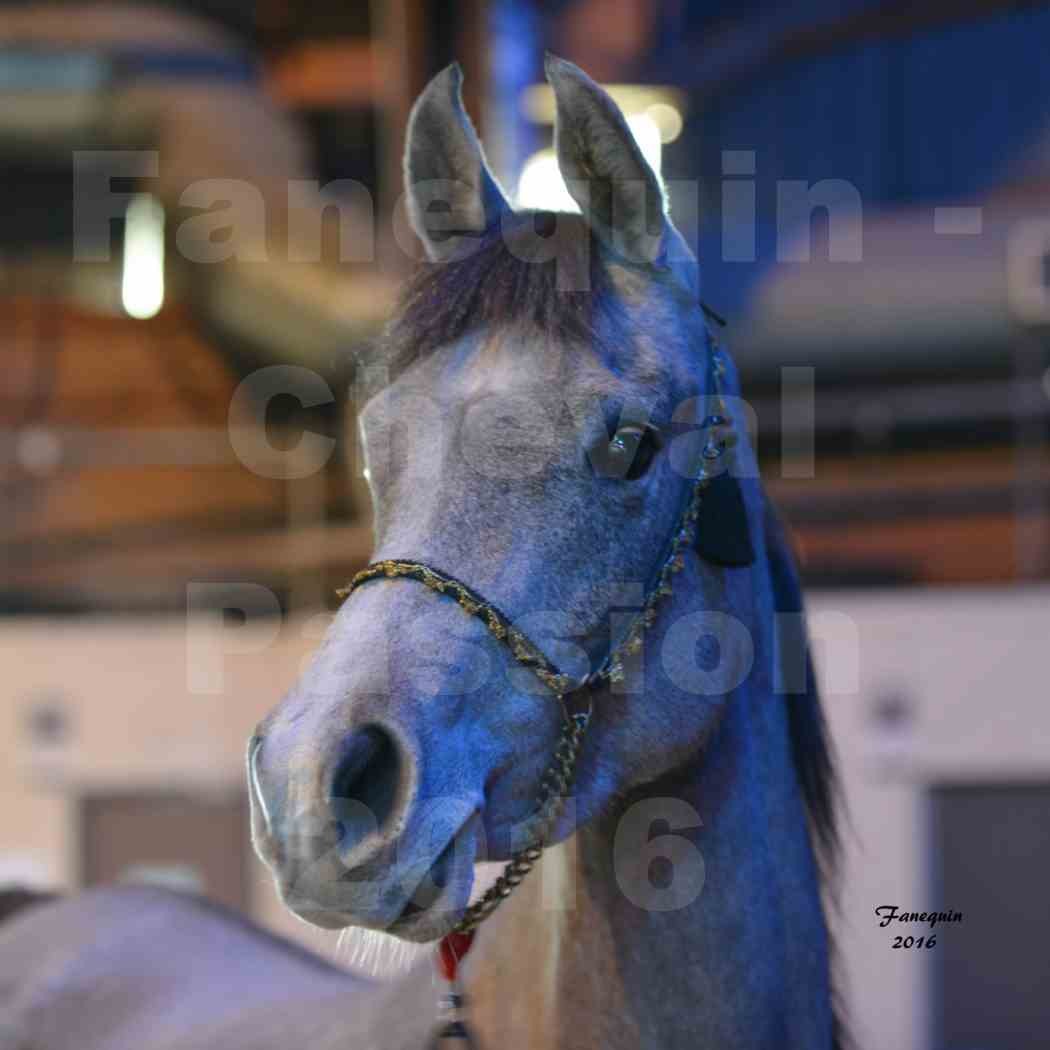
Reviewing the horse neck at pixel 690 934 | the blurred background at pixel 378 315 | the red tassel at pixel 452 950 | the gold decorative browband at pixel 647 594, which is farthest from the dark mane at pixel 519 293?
the blurred background at pixel 378 315

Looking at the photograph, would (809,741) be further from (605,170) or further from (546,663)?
(605,170)

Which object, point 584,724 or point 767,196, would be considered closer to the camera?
point 584,724

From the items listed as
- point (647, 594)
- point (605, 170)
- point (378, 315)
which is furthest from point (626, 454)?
point (378, 315)

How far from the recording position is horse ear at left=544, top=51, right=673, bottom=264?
1.43 m

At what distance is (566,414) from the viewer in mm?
1348

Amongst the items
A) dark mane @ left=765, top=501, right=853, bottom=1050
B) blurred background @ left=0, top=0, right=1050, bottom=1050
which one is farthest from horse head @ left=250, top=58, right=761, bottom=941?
blurred background @ left=0, top=0, right=1050, bottom=1050

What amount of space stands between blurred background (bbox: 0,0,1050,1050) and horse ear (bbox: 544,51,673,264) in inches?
129

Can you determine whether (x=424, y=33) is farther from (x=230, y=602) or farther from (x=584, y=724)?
(x=584, y=724)

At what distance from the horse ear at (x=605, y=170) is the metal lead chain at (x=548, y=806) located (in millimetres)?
488

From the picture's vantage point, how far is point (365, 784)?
117 centimetres

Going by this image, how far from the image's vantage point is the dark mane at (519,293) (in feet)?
4.59

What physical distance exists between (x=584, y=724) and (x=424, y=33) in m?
5.14

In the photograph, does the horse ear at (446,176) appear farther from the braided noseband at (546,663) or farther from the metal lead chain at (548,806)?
the metal lead chain at (548,806)

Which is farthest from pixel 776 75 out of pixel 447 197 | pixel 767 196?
pixel 447 197
